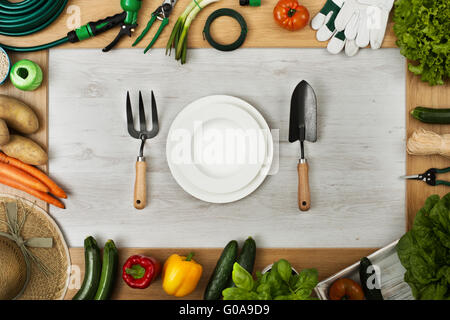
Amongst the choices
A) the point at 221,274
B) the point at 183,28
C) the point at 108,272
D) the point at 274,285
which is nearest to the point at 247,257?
the point at 221,274

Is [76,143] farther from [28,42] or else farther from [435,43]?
[435,43]

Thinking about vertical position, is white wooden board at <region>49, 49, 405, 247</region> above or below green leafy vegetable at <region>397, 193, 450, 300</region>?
above

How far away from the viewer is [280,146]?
→ 1.16m

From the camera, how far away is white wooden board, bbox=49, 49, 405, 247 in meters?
1.16

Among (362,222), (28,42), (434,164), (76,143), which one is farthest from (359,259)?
(28,42)

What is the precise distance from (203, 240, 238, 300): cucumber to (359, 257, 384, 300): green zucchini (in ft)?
1.27

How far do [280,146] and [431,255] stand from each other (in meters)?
0.53

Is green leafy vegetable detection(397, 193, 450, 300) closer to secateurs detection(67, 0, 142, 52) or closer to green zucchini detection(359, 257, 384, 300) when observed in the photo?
green zucchini detection(359, 257, 384, 300)

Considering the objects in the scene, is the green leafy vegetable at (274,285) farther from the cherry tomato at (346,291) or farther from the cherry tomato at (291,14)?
the cherry tomato at (291,14)

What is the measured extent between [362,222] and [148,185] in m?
0.73

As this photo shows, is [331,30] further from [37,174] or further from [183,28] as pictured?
[37,174]

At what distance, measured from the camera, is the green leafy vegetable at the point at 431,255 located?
932 millimetres

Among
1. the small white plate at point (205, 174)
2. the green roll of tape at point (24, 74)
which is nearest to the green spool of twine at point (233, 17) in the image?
the small white plate at point (205, 174)

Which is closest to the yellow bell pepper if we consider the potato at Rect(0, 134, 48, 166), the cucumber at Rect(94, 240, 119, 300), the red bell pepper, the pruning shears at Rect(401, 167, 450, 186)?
the red bell pepper
